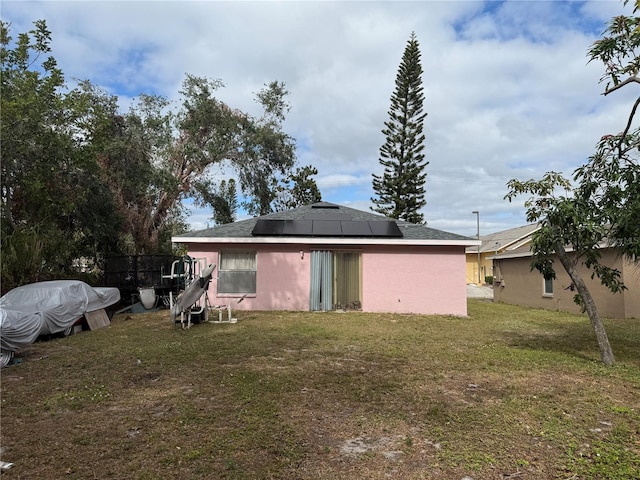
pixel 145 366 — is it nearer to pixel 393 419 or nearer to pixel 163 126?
pixel 393 419

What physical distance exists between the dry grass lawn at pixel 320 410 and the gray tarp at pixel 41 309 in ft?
1.44

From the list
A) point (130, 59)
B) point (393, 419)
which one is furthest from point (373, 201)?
point (393, 419)

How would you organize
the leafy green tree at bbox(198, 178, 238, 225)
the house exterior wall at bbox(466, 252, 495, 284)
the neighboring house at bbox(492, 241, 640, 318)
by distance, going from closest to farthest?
the neighboring house at bbox(492, 241, 640, 318) < the leafy green tree at bbox(198, 178, 238, 225) < the house exterior wall at bbox(466, 252, 495, 284)

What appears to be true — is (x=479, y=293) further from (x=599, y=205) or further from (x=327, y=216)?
(x=599, y=205)

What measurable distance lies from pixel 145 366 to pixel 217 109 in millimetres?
17665

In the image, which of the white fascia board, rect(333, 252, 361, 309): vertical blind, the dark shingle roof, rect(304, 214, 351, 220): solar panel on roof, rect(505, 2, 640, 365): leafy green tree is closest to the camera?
rect(505, 2, 640, 365): leafy green tree

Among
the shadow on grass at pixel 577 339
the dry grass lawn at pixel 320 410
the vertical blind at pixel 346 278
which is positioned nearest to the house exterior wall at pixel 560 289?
the shadow on grass at pixel 577 339

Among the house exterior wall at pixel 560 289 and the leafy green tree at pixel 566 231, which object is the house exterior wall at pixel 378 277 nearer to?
the house exterior wall at pixel 560 289

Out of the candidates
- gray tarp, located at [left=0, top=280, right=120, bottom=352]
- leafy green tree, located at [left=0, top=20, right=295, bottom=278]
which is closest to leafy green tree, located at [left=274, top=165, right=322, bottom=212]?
leafy green tree, located at [left=0, top=20, right=295, bottom=278]

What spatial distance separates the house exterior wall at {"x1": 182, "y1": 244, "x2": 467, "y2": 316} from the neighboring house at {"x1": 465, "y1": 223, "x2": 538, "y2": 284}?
59.9 ft

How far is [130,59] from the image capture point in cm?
1093

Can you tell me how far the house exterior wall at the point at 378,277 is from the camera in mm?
12758

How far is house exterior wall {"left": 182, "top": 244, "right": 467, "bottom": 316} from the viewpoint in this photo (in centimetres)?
1276

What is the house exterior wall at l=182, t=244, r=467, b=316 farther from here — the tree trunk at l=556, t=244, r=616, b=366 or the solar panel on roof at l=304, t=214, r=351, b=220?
the tree trunk at l=556, t=244, r=616, b=366
